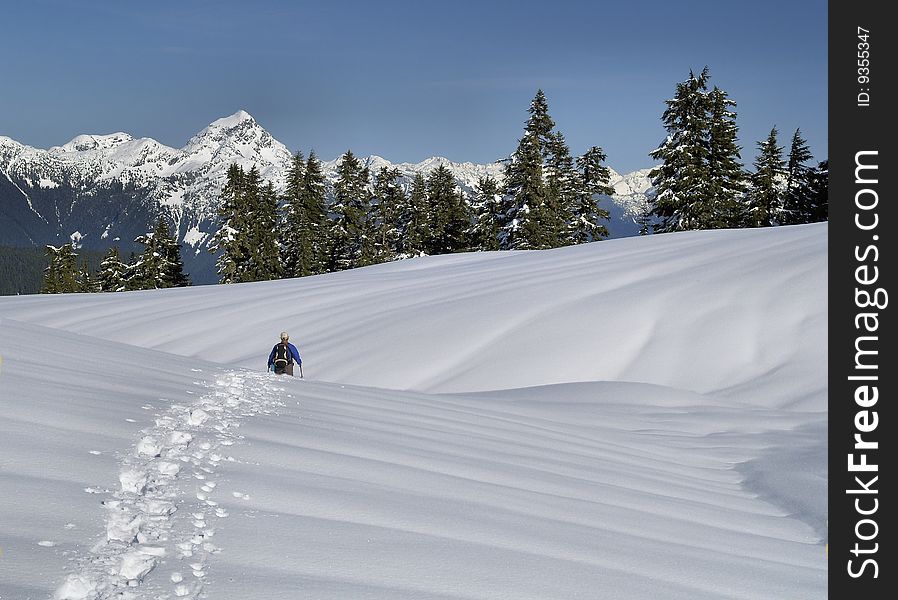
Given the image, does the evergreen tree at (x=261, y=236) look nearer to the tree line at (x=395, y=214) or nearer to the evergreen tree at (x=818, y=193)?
the tree line at (x=395, y=214)

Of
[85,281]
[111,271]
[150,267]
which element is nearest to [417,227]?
[150,267]

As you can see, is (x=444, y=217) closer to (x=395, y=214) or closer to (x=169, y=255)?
(x=395, y=214)

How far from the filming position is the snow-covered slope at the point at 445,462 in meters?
3.51

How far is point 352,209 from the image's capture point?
163 ft

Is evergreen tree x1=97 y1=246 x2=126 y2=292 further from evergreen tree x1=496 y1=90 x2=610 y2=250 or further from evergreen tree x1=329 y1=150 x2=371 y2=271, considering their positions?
evergreen tree x1=496 y1=90 x2=610 y2=250

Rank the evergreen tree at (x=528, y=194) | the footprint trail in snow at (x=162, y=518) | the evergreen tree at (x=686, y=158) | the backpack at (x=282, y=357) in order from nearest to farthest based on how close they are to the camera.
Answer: the footprint trail in snow at (x=162, y=518) < the backpack at (x=282, y=357) < the evergreen tree at (x=686, y=158) < the evergreen tree at (x=528, y=194)

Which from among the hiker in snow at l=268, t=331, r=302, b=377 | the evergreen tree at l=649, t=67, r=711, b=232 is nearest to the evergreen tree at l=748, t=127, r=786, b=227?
the evergreen tree at l=649, t=67, r=711, b=232

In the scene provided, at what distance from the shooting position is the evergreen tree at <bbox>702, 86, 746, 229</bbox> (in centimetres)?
3853

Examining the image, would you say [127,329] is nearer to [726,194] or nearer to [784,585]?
[784,585]

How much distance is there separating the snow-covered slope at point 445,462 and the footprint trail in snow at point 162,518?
0.02 meters

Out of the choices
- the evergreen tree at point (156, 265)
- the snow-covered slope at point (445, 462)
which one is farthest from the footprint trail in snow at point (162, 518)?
the evergreen tree at point (156, 265)

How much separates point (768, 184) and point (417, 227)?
2382 centimetres
